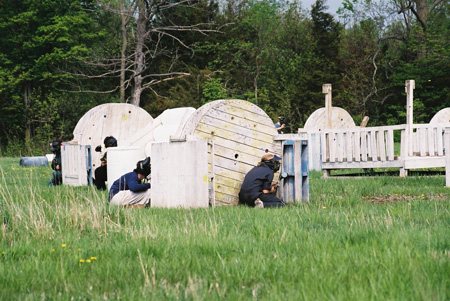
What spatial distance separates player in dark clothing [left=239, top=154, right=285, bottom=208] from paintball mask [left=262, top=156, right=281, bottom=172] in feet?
0.26

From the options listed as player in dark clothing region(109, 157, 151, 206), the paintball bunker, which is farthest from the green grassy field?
player in dark clothing region(109, 157, 151, 206)

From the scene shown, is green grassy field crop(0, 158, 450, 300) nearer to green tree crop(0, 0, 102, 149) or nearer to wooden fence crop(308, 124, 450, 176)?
wooden fence crop(308, 124, 450, 176)

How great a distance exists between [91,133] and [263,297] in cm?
1264

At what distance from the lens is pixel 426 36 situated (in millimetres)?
40219

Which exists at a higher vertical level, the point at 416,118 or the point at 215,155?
the point at 416,118

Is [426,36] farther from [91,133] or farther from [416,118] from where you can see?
[91,133]

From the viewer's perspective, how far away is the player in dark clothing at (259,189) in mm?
9617

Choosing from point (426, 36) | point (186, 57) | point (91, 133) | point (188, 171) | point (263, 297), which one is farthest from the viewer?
point (186, 57)

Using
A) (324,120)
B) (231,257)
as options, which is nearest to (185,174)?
(231,257)

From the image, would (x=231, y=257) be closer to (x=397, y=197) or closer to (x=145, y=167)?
(x=145, y=167)

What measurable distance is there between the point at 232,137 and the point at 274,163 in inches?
32.6

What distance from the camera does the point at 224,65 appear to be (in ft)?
142

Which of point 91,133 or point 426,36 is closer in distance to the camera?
point 91,133

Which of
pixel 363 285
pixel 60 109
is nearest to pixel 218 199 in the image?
pixel 363 285
